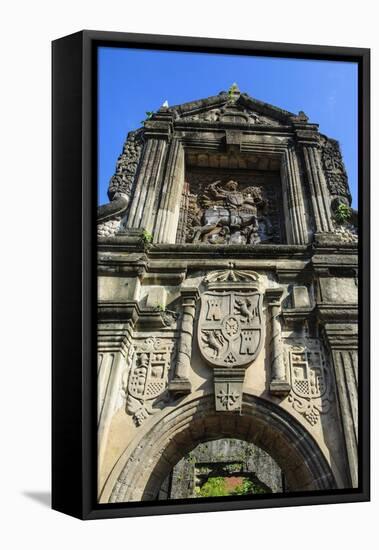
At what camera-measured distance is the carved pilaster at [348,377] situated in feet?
28.4

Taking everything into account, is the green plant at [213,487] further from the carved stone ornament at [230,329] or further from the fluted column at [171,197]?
the fluted column at [171,197]

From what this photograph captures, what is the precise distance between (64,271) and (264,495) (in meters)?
2.95

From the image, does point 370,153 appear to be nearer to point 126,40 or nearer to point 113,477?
point 126,40

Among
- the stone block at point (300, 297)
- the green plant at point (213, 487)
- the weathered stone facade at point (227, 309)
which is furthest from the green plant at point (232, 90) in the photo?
the green plant at point (213, 487)

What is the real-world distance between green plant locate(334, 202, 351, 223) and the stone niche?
804 millimetres

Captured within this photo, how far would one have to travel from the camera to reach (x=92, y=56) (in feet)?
25.5

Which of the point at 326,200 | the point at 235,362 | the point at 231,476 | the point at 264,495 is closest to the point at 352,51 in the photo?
the point at 326,200

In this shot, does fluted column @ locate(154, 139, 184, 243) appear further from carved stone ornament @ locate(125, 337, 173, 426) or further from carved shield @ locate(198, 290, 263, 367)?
carved stone ornament @ locate(125, 337, 173, 426)

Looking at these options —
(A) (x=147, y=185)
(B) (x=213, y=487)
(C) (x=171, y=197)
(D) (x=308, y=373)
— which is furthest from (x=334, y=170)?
(B) (x=213, y=487)

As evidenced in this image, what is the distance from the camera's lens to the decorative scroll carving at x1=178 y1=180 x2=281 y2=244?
34.4 feet

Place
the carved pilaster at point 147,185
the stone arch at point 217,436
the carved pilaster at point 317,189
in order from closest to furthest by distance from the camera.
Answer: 1. the stone arch at point 217,436
2. the carved pilaster at point 147,185
3. the carved pilaster at point 317,189

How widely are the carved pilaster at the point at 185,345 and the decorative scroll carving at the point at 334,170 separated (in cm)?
244

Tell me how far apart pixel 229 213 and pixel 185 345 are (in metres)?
2.26

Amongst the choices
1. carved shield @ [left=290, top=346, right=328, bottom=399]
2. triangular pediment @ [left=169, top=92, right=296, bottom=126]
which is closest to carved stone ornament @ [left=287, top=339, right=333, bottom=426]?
carved shield @ [left=290, top=346, right=328, bottom=399]
